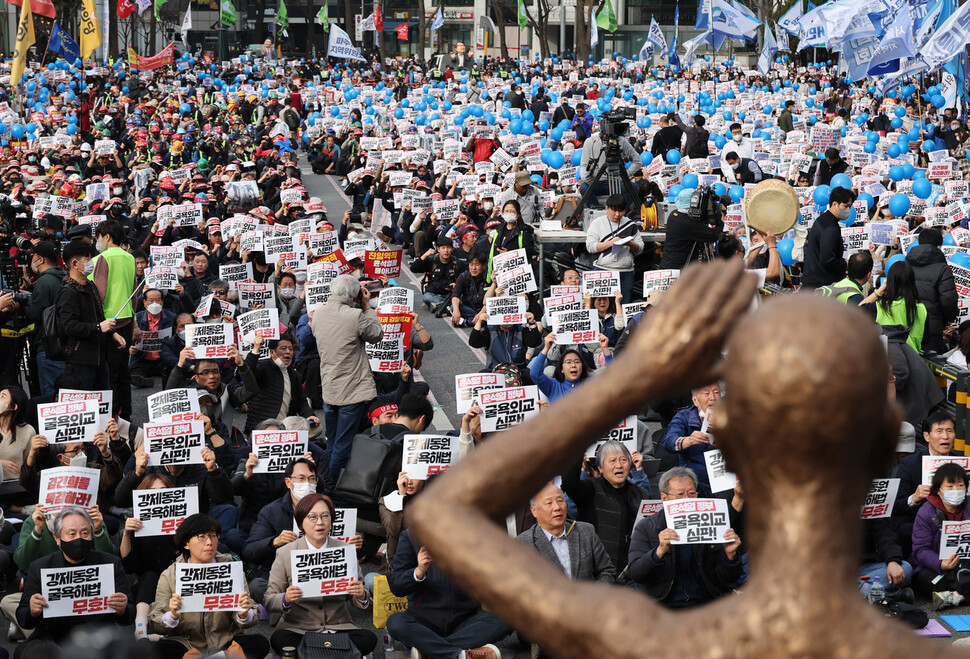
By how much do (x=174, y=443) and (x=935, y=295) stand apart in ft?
20.9

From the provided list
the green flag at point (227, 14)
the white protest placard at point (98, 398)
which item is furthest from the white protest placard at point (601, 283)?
the green flag at point (227, 14)

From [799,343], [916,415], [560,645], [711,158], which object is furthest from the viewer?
[711,158]

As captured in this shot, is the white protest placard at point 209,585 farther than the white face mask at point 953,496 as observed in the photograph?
No

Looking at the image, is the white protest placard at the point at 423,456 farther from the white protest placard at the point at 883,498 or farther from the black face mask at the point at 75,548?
the white protest placard at the point at 883,498

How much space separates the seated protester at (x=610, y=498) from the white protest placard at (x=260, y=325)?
12.2ft

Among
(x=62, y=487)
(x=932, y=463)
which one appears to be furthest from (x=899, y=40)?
(x=62, y=487)

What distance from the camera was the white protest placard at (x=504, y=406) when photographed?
26.2 ft

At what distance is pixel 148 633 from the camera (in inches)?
268

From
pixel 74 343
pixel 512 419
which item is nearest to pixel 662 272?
pixel 512 419

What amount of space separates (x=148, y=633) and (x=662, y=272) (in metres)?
6.22

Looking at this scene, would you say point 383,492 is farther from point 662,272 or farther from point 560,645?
point 560,645

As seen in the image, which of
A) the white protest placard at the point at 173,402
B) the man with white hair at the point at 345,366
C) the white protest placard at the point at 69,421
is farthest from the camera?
the man with white hair at the point at 345,366

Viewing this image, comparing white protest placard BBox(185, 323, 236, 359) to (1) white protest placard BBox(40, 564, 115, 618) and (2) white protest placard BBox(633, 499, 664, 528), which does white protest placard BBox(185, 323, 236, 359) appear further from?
(2) white protest placard BBox(633, 499, 664, 528)

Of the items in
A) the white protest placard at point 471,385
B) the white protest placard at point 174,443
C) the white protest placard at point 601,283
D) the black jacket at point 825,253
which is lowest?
the white protest placard at point 174,443
